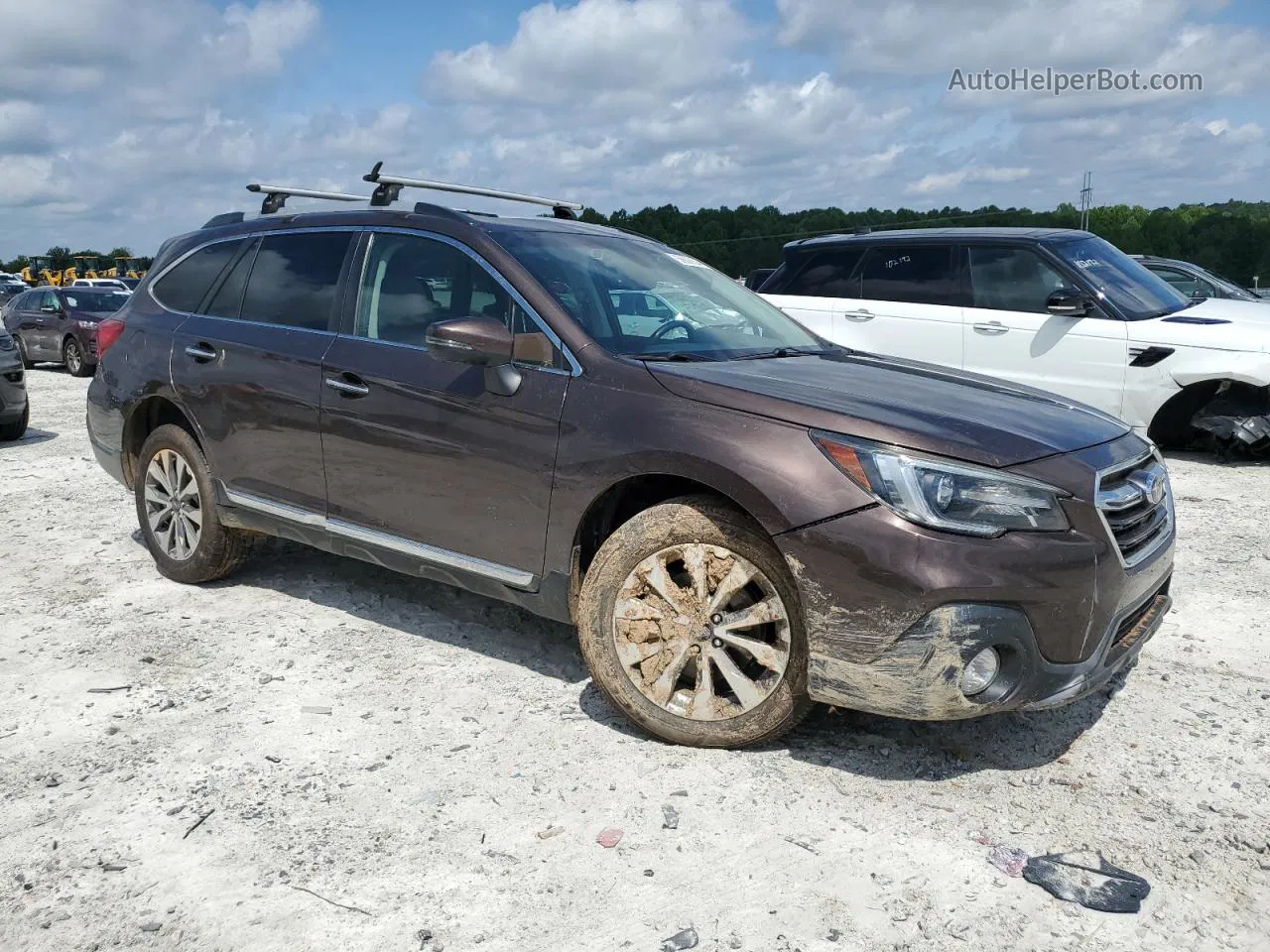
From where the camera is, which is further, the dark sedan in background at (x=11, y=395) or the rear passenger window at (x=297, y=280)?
the dark sedan in background at (x=11, y=395)

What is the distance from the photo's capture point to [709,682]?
11.5 feet

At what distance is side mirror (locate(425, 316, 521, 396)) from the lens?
3750 mm

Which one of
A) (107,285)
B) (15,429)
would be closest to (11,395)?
(15,429)

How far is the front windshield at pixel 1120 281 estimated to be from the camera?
8.62 meters

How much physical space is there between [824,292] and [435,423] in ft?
20.8

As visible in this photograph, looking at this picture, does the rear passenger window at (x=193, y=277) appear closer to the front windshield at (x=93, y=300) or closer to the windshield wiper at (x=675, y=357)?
the windshield wiper at (x=675, y=357)

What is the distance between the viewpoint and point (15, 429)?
35.0 feet

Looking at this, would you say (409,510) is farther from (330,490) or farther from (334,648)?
(334,648)

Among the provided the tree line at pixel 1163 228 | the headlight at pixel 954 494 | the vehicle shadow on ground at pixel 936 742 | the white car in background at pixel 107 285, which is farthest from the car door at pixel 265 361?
the tree line at pixel 1163 228

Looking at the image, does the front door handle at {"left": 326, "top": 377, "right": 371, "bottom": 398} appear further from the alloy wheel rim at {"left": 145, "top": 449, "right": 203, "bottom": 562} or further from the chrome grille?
the chrome grille

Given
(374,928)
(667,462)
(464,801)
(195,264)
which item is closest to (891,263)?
(195,264)

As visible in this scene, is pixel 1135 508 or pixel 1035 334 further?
pixel 1035 334

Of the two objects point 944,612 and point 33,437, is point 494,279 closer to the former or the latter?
point 944,612

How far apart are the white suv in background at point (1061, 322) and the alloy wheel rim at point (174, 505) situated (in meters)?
5.76
